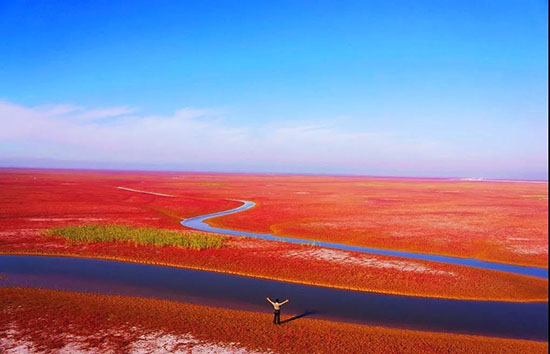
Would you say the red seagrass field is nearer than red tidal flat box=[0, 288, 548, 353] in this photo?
No

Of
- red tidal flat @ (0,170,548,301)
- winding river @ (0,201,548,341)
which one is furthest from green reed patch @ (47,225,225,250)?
winding river @ (0,201,548,341)

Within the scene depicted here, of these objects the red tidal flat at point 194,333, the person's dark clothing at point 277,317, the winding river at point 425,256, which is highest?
the person's dark clothing at point 277,317

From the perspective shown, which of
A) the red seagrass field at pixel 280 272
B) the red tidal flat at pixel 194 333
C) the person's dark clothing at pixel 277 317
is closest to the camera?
the red tidal flat at pixel 194 333

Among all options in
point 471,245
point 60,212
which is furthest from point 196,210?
point 471,245

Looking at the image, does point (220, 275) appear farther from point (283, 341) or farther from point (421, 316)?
point (421, 316)

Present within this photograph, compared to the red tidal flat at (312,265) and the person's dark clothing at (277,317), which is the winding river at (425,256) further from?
the person's dark clothing at (277,317)

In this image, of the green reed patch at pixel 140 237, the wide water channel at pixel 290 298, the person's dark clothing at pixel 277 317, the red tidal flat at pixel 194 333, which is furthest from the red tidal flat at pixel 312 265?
the person's dark clothing at pixel 277 317

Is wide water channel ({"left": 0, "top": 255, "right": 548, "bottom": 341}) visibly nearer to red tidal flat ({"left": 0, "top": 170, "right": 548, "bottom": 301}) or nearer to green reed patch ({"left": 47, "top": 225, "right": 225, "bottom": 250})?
red tidal flat ({"left": 0, "top": 170, "right": 548, "bottom": 301})

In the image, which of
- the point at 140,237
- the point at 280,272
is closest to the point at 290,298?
the point at 280,272
